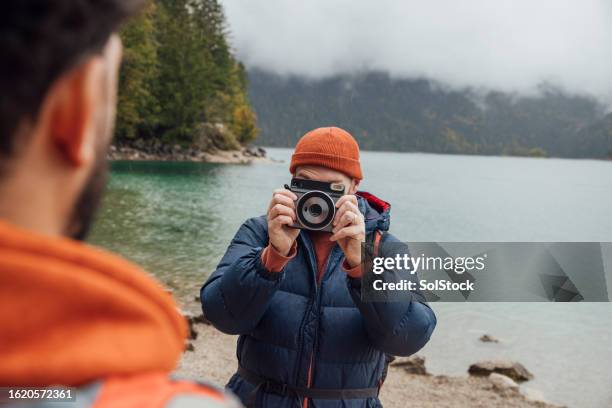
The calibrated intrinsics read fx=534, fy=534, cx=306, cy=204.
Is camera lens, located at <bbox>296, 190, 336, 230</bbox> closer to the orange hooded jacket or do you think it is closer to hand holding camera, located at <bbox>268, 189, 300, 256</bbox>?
hand holding camera, located at <bbox>268, 189, 300, 256</bbox>

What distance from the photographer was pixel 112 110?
32.1 inches

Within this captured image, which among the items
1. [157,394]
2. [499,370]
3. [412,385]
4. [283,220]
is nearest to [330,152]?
[283,220]

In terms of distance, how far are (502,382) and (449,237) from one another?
18379 mm

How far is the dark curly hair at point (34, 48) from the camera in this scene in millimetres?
624

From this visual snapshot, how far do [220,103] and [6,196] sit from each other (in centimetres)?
6274

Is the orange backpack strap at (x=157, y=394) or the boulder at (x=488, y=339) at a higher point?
the boulder at (x=488, y=339)

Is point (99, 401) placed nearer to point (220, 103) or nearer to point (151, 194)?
point (151, 194)

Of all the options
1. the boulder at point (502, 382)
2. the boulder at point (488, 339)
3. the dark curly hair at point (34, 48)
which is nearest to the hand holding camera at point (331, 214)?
the dark curly hair at point (34, 48)

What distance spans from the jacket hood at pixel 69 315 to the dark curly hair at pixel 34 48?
14 cm

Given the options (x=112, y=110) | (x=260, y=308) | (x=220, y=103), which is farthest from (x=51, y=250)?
(x=220, y=103)

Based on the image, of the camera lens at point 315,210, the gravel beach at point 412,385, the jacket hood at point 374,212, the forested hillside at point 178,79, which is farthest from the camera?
the forested hillside at point 178,79

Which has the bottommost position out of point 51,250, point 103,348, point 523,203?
point 103,348

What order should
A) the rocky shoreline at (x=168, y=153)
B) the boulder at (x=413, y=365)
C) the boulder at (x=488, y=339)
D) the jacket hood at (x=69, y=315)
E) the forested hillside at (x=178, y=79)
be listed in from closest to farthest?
the jacket hood at (x=69, y=315) → the boulder at (x=413, y=365) → the boulder at (x=488, y=339) → the forested hillside at (x=178, y=79) → the rocky shoreline at (x=168, y=153)

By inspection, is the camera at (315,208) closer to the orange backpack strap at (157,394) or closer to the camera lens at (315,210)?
the camera lens at (315,210)
